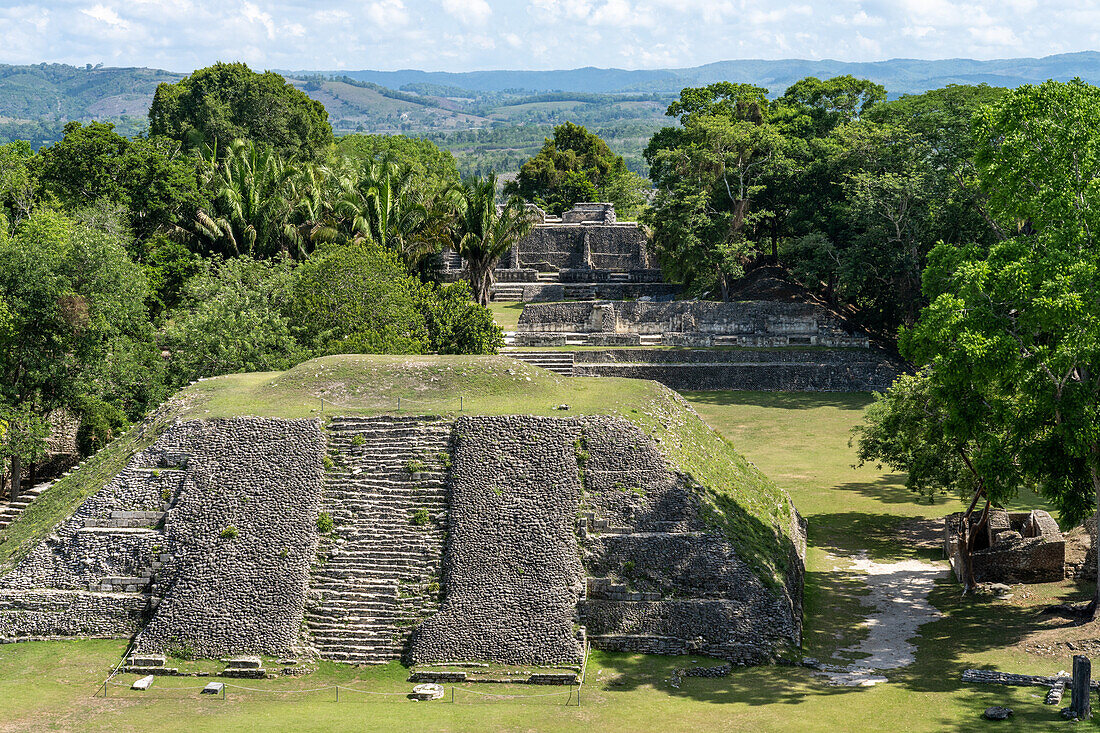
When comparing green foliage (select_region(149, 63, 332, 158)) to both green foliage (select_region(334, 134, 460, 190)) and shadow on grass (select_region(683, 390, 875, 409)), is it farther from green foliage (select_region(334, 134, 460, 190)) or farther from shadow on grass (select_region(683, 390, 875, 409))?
shadow on grass (select_region(683, 390, 875, 409))

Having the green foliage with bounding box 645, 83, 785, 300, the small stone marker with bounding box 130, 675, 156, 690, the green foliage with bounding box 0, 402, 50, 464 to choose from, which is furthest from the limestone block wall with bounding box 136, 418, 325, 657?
the green foliage with bounding box 645, 83, 785, 300

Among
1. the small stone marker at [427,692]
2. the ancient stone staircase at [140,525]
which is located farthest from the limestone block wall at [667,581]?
the ancient stone staircase at [140,525]

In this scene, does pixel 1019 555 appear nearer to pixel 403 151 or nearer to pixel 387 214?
pixel 387 214

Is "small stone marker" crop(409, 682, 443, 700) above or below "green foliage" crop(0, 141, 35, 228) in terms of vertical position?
below

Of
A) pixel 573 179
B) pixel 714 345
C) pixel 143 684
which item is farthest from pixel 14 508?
pixel 573 179

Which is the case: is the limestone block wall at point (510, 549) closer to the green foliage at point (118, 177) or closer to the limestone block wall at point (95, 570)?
the limestone block wall at point (95, 570)
